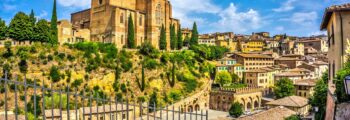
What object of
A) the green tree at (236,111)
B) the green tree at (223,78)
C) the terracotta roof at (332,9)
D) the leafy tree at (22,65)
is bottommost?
the green tree at (236,111)

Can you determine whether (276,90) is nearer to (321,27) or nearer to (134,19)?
(134,19)

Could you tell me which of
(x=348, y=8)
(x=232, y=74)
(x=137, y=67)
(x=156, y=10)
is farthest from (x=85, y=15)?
(x=348, y=8)

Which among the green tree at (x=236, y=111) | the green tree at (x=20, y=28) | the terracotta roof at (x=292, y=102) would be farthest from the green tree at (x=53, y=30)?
the terracotta roof at (x=292, y=102)

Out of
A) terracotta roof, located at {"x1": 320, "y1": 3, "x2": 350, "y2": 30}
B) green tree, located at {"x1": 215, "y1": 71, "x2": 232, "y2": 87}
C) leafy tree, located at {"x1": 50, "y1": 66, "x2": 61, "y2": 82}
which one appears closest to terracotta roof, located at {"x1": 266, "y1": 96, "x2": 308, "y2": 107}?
green tree, located at {"x1": 215, "y1": 71, "x2": 232, "y2": 87}

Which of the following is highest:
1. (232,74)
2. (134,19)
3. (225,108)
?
(134,19)

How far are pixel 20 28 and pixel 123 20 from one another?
17390 millimetres

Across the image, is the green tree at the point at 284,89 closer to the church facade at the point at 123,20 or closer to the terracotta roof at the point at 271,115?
the terracotta roof at the point at 271,115

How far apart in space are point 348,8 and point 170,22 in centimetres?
5594

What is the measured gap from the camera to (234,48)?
3871 inches

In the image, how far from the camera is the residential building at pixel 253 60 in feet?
229

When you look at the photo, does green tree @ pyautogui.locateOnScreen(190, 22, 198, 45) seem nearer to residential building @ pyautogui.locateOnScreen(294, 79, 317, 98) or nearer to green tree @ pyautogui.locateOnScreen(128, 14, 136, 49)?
green tree @ pyautogui.locateOnScreen(128, 14, 136, 49)

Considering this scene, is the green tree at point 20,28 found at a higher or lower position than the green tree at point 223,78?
higher

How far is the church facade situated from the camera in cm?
5606

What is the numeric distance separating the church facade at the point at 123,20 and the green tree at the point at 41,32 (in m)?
11.5
